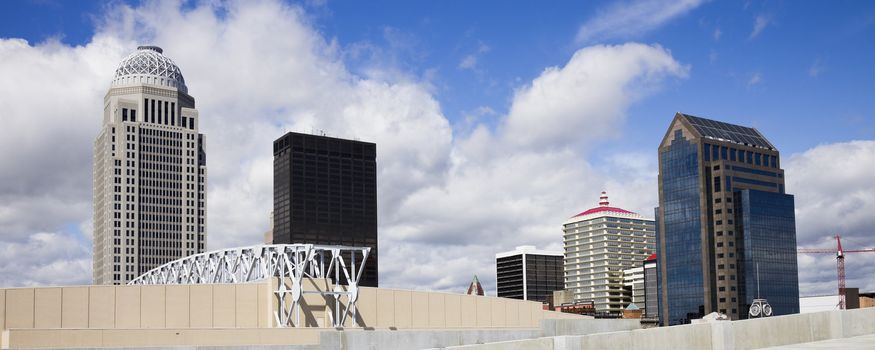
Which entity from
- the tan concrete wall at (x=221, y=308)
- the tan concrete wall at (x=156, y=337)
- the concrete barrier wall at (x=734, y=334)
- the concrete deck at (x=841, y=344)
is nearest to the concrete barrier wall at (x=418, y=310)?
the tan concrete wall at (x=221, y=308)

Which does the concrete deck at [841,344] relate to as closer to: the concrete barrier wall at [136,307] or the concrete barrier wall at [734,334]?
the concrete barrier wall at [734,334]

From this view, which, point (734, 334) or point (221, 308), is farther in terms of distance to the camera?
point (221, 308)

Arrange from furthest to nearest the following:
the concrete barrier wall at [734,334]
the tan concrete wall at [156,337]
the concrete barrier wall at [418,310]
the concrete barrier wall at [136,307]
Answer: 1. the concrete barrier wall at [418,310]
2. the concrete barrier wall at [136,307]
3. the tan concrete wall at [156,337]
4. the concrete barrier wall at [734,334]

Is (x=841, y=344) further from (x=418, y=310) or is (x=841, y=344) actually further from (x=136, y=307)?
(x=418, y=310)

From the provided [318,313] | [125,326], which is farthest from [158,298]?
[318,313]

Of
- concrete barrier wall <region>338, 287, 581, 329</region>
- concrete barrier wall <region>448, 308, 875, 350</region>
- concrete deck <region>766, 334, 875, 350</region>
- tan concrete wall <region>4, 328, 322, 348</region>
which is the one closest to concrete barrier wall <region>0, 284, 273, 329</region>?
tan concrete wall <region>4, 328, 322, 348</region>

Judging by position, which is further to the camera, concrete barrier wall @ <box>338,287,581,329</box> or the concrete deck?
concrete barrier wall @ <box>338,287,581,329</box>

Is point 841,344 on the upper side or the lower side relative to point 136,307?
lower

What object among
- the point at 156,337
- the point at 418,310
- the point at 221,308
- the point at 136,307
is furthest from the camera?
the point at 418,310

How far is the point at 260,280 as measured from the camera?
103 m

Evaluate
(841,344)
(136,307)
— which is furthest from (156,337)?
(841,344)

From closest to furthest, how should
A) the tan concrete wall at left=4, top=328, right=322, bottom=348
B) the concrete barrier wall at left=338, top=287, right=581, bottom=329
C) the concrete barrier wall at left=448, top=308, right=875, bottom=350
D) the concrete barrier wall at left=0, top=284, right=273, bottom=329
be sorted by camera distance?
the concrete barrier wall at left=448, top=308, right=875, bottom=350 < the tan concrete wall at left=4, top=328, right=322, bottom=348 < the concrete barrier wall at left=0, top=284, right=273, bottom=329 < the concrete barrier wall at left=338, top=287, right=581, bottom=329

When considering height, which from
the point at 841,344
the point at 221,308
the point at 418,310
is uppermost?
the point at 221,308

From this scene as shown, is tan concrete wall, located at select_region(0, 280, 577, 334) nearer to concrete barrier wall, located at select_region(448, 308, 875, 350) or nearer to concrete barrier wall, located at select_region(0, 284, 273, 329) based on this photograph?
concrete barrier wall, located at select_region(0, 284, 273, 329)
